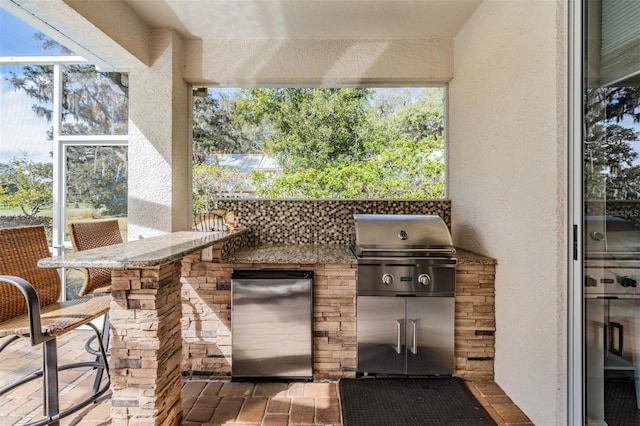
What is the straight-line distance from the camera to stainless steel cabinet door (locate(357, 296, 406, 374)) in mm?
2508

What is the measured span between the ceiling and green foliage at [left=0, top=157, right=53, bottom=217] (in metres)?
1.87

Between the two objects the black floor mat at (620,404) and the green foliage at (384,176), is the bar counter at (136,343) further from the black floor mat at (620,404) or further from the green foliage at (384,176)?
the black floor mat at (620,404)

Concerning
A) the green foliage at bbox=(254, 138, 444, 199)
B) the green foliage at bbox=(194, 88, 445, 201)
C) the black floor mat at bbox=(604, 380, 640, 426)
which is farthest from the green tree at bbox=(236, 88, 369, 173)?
the black floor mat at bbox=(604, 380, 640, 426)

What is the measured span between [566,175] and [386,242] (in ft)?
3.99

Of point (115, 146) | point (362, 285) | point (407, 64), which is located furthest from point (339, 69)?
point (115, 146)

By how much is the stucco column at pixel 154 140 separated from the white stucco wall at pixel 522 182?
2.68m

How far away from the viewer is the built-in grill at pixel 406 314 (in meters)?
2.50

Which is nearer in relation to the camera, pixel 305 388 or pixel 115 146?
pixel 305 388

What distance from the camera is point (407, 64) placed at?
3.21 meters

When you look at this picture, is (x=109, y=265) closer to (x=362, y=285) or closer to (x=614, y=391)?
(x=362, y=285)

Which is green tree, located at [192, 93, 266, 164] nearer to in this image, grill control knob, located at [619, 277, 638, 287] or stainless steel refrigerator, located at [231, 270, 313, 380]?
stainless steel refrigerator, located at [231, 270, 313, 380]

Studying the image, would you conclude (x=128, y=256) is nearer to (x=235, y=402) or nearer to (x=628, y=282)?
→ (x=235, y=402)

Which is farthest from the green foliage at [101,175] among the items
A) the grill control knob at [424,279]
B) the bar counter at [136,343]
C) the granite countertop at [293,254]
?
the grill control knob at [424,279]

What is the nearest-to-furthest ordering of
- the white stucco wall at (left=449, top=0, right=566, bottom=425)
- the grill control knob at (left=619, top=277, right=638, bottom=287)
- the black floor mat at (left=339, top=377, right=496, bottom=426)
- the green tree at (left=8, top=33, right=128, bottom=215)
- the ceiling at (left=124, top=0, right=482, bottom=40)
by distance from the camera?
the grill control knob at (left=619, top=277, right=638, bottom=287) → the white stucco wall at (left=449, top=0, right=566, bottom=425) → the black floor mat at (left=339, top=377, right=496, bottom=426) → the ceiling at (left=124, top=0, right=482, bottom=40) → the green tree at (left=8, top=33, right=128, bottom=215)
